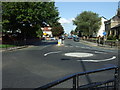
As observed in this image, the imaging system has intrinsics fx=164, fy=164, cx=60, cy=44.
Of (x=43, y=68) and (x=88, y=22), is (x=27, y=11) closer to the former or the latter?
(x=43, y=68)

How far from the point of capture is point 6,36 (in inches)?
1496

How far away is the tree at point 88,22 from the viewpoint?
72500 mm

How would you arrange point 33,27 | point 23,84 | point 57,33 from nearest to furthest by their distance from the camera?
1. point 23,84
2. point 33,27
3. point 57,33

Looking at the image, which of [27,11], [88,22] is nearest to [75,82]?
[27,11]

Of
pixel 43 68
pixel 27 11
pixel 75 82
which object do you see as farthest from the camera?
pixel 27 11

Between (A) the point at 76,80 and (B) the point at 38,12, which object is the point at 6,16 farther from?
(A) the point at 76,80

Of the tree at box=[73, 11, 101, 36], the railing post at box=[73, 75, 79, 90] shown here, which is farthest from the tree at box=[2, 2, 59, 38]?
the tree at box=[73, 11, 101, 36]

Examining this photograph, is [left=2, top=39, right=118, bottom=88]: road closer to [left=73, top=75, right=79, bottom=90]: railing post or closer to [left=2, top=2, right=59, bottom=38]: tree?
[left=73, top=75, right=79, bottom=90]: railing post

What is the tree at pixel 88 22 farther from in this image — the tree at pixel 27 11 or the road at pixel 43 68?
the road at pixel 43 68

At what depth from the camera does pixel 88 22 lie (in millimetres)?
74500

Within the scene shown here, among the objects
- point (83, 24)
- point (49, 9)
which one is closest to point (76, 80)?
point (49, 9)

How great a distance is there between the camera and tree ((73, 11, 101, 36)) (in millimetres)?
72500

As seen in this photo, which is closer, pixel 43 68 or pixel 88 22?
pixel 43 68

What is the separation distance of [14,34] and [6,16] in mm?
11761
